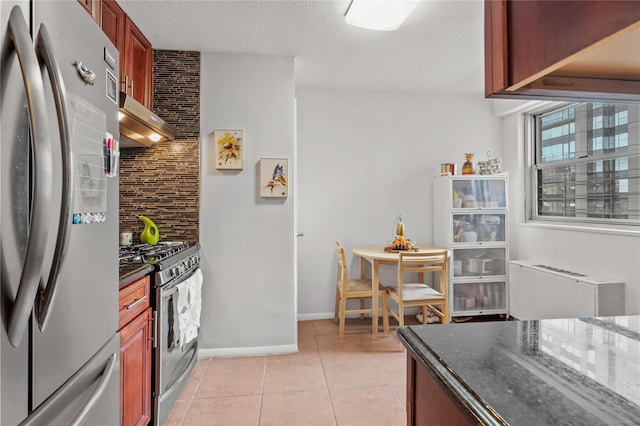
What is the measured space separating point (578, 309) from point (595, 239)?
0.62 meters

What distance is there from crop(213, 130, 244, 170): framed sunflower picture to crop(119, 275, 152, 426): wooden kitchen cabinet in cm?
129

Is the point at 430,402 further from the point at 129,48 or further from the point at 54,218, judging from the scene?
the point at 129,48

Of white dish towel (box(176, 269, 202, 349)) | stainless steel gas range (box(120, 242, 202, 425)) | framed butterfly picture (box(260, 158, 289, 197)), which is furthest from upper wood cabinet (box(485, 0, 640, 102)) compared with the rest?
framed butterfly picture (box(260, 158, 289, 197))

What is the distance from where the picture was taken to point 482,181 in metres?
3.69

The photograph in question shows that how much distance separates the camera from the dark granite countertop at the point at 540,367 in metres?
0.59

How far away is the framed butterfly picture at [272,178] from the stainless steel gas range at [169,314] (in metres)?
0.81

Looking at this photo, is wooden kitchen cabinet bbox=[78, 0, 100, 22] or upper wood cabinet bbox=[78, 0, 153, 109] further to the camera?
upper wood cabinet bbox=[78, 0, 153, 109]

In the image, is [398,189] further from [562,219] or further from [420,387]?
[420,387]

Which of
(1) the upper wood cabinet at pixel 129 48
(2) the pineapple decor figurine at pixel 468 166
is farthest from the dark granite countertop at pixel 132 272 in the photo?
(2) the pineapple decor figurine at pixel 468 166

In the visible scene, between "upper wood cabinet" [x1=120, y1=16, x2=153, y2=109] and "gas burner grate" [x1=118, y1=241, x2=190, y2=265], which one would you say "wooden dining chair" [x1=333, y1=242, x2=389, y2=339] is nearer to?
"gas burner grate" [x1=118, y1=241, x2=190, y2=265]

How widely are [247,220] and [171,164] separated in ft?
2.57

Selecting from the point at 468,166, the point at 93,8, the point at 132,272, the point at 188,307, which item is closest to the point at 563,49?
the point at 132,272

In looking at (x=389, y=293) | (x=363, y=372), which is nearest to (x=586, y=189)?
(x=389, y=293)

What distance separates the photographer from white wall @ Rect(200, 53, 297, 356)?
2900mm
